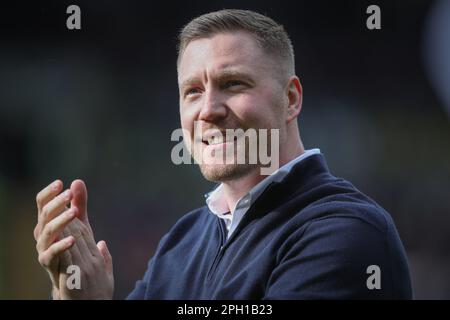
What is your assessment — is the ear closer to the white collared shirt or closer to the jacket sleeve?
the white collared shirt

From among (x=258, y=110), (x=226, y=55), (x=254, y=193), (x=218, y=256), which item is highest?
(x=226, y=55)

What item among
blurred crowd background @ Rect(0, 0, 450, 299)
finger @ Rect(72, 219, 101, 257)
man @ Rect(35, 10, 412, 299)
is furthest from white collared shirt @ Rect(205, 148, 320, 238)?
blurred crowd background @ Rect(0, 0, 450, 299)

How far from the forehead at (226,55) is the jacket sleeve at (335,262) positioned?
1.21 ft

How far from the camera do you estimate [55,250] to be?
1030 millimetres

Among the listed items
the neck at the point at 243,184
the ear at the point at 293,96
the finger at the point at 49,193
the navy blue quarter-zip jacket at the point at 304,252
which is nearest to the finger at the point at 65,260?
the finger at the point at 49,193

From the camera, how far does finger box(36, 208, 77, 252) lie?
103cm

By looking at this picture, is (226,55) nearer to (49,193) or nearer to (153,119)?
(49,193)

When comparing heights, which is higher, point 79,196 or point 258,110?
point 258,110

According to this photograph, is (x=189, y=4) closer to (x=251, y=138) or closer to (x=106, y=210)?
(x=106, y=210)

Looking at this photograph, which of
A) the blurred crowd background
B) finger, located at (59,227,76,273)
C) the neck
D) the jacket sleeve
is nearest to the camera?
the jacket sleeve

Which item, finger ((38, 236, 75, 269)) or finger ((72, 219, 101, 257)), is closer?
finger ((38, 236, 75, 269))

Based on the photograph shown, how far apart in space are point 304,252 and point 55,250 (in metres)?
0.45

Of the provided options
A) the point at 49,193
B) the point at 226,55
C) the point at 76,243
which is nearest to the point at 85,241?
the point at 76,243

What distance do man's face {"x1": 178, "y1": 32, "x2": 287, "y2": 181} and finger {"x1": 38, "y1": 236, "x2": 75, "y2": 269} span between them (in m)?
0.30
